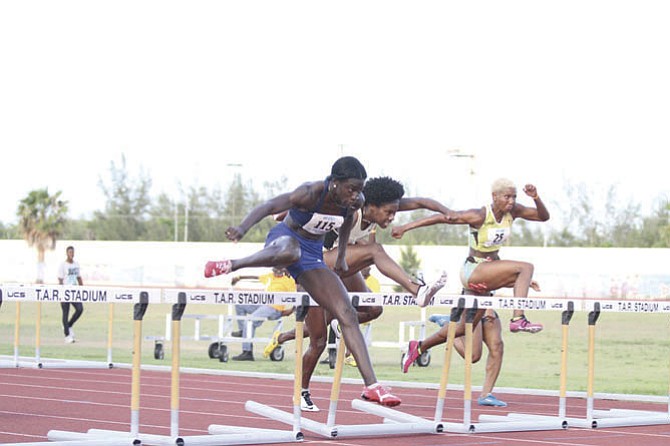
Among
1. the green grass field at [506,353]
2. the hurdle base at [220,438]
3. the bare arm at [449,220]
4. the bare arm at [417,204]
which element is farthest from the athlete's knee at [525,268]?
the green grass field at [506,353]

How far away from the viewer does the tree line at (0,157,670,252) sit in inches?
2857

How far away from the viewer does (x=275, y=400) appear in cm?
1227

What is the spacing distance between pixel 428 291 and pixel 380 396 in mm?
1108

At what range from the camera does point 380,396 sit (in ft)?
26.2

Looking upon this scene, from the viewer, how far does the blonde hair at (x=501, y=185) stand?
10734 millimetres

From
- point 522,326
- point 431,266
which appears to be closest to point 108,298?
point 522,326

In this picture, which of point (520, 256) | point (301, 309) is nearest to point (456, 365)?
point (301, 309)

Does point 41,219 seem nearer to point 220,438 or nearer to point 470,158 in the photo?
point 470,158

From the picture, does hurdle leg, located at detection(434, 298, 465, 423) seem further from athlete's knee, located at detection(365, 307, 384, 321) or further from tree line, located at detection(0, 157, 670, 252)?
tree line, located at detection(0, 157, 670, 252)

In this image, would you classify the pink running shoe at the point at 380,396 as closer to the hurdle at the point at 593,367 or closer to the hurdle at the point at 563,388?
the hurdle at the point at 563,388

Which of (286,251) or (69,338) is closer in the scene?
(286,251)

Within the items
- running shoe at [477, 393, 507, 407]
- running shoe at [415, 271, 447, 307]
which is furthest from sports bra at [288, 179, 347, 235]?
running shoe at [477, 393, 507, 407]

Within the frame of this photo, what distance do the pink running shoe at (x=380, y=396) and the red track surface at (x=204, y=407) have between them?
737mm

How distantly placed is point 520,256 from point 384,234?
46.6 feet
